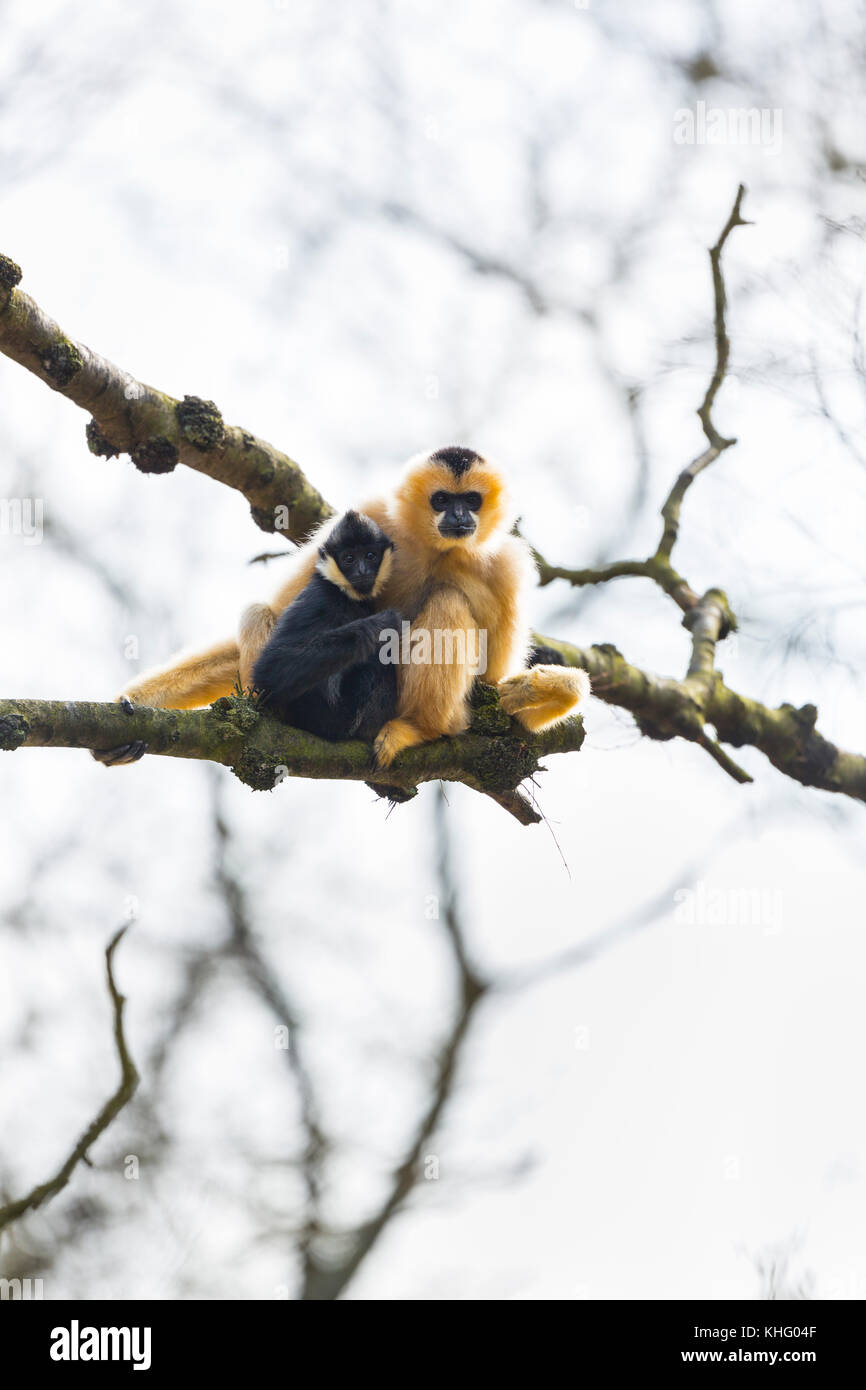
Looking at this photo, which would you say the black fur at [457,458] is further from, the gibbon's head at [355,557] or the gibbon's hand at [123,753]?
the gibbon's hand at [123,753]

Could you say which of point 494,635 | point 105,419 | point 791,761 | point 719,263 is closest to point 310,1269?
point 791,761

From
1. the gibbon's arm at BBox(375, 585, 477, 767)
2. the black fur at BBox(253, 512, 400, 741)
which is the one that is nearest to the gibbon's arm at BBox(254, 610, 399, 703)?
the black fur at BBox(253, 512, 400, 741)

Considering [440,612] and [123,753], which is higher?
[440,612]

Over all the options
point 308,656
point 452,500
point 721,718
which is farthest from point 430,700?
point 721,718

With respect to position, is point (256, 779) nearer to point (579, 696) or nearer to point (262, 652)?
point (262, 652)

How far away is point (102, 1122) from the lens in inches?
227

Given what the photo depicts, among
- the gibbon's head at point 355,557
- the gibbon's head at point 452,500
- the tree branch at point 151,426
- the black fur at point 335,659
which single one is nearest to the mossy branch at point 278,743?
the black fur at point 335,659

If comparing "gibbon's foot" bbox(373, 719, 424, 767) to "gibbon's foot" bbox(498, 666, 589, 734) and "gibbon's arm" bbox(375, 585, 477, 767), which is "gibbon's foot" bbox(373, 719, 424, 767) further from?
"gibbon's foot" bbox(498, 666, 589, 734)

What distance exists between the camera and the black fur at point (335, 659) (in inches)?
243

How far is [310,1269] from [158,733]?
9.28 m

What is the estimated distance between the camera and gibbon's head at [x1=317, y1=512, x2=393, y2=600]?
6.75 meters

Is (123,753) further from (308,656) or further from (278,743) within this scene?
(308,656)

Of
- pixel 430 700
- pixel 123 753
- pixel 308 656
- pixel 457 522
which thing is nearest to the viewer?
pixel 123 753

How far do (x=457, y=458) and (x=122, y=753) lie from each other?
10.9 feet
